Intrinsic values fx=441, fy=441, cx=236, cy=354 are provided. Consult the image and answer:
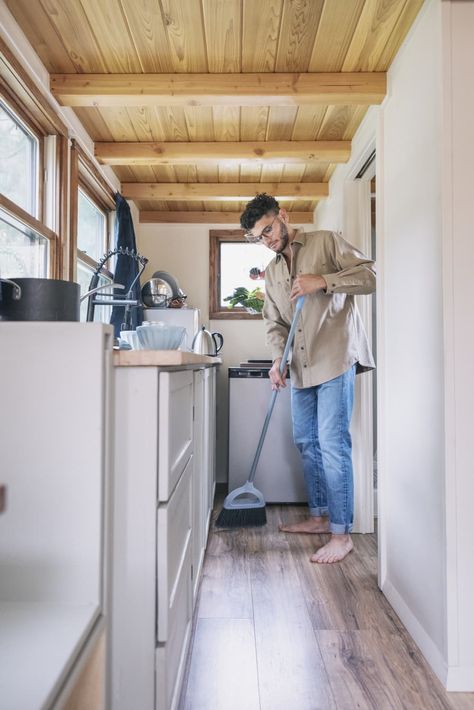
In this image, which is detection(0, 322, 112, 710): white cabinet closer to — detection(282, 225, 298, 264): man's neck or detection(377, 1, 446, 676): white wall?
detection(377, 1, 446, 676): white wall

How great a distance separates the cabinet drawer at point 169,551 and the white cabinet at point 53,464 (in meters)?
0.11

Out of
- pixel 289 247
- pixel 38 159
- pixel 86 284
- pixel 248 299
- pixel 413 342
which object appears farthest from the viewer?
pixel 248 299

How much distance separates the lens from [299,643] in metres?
1.31

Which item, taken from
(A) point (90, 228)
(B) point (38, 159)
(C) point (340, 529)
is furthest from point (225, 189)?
(C) point (340, 529)

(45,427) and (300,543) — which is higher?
(45,427)

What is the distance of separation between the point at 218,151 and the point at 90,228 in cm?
84

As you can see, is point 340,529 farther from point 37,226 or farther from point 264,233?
point 37,226

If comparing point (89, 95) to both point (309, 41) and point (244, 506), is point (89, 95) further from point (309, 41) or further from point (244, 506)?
point (244, 506)

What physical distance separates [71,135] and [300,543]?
2.14m

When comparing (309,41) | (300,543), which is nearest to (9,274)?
(309,41)

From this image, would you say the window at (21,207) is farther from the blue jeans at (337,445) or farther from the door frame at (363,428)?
the door frame at (363,428)

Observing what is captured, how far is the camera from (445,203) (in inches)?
45.1

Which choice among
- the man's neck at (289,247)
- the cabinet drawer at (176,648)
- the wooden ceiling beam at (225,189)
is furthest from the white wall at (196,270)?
the cabinet drawer at (176,648)

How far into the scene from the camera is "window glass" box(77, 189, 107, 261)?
7.68 ft
